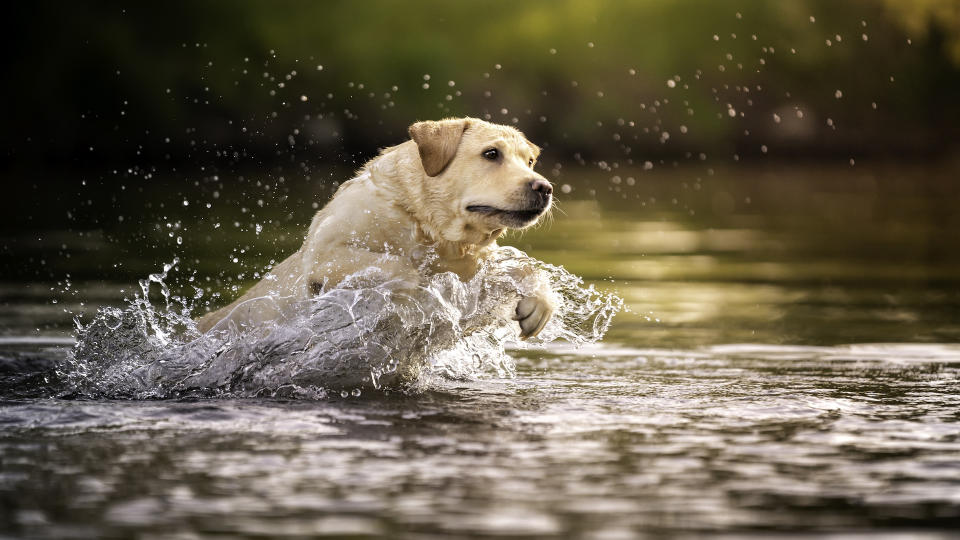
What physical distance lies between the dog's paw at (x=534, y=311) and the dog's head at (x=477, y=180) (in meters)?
0.46

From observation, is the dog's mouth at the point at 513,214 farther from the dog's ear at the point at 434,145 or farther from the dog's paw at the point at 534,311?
the dog's paw at the point at 534,311

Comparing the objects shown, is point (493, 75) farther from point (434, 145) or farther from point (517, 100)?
point (434, 145)

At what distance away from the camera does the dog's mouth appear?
7.67 m

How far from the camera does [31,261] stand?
1542 centimetres

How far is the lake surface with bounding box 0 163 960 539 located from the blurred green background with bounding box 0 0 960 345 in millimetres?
11724

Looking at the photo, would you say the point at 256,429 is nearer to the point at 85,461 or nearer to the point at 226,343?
the point at 85,461

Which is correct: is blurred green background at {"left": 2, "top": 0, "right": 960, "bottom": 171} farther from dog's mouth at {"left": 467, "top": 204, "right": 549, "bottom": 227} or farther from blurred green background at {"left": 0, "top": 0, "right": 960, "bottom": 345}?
dog's mouth at {"left": 467, "top": 204, "right": 549, "bottom": 227}

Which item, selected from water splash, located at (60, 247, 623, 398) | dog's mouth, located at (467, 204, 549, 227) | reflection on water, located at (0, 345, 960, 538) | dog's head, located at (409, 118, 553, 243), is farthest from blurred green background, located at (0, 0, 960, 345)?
reflection on water, located at (0, 345, 960, 538)

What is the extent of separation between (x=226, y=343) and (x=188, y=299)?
4802mm

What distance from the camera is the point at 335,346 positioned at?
7672mm

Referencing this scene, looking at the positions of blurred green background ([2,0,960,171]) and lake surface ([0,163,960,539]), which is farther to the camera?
blurred green background ([2,0,960,171])

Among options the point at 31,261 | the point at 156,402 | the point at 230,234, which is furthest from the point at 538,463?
the point at 230,234

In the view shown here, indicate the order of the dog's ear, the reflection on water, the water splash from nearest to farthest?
1. the reflection on water
2. the water splash
3. the dog's ear

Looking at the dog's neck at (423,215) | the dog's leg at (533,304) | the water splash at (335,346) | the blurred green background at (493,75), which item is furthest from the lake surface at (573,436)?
the blurred green background at (493,75)
